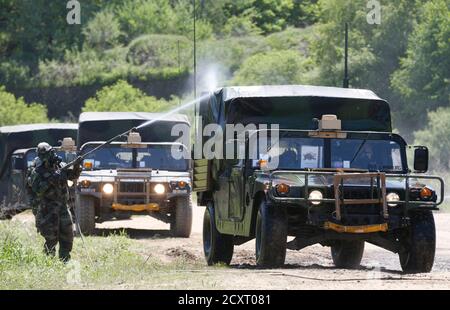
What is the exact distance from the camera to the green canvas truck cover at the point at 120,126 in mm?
23703

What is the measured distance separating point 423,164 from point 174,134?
32.9 feet

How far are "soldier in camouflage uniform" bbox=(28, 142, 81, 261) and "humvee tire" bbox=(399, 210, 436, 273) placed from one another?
408 cm

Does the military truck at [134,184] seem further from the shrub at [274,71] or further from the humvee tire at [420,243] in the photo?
the shrub at [274,71]

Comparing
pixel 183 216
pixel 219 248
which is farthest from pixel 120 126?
pixel 219 248

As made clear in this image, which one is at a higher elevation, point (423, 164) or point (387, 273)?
point (423, 164)

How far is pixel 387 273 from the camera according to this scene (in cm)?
1390

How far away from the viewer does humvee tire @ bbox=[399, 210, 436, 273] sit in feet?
45.5

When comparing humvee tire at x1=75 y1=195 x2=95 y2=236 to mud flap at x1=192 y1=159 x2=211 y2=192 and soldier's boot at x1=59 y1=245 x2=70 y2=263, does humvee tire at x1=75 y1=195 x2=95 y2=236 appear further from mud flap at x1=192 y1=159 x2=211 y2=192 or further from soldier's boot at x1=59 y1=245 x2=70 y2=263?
soldier's boot at x1=59 y1=245 x2=70 y2=263

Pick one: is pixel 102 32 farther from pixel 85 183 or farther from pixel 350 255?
pixel 350 255

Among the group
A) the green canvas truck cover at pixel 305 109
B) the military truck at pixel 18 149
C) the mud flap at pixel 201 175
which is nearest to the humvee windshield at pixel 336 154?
the green canvas truck cover at pixel 305 109

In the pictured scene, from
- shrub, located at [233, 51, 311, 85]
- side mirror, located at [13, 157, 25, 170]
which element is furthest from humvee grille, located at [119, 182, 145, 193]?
shrub, located at [233, 51, 311, 85]

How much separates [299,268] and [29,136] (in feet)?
50.6
